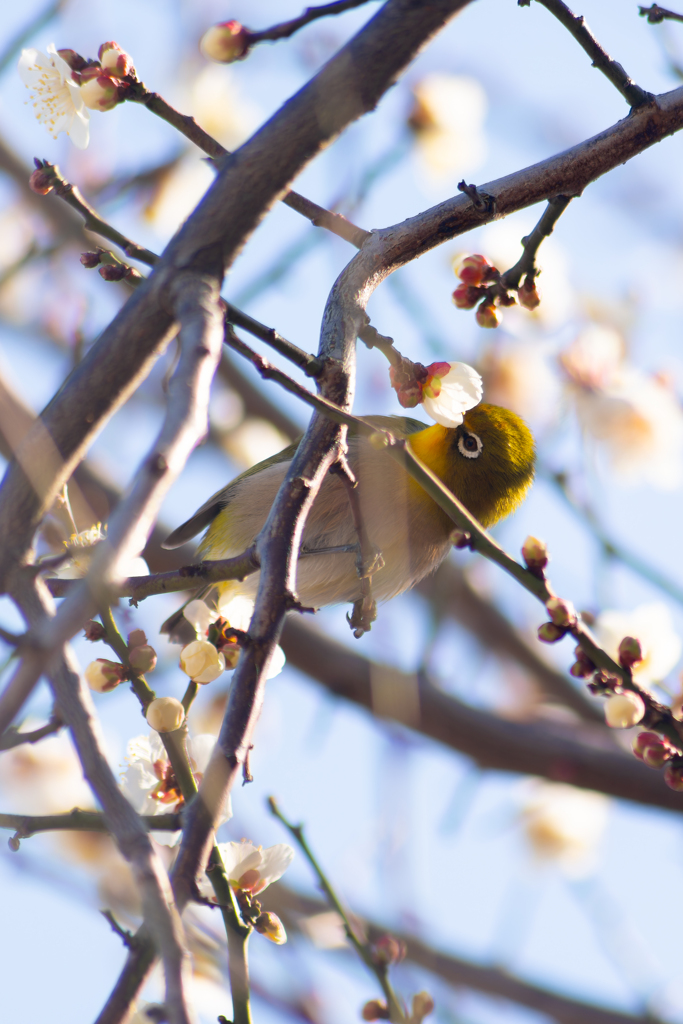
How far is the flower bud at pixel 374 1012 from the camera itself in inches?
87.2

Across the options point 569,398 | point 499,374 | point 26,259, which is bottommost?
point 26,259

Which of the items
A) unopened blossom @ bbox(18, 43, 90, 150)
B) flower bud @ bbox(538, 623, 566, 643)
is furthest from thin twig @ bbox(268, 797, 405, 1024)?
unopened blossom @ bbox(18, 43, 90, 150)

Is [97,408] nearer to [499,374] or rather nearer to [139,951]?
[139,951]

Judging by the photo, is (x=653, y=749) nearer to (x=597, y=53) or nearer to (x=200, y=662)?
(x=200, y=662)

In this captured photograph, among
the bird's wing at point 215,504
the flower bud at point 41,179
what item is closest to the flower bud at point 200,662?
the flower bud at point 41,179

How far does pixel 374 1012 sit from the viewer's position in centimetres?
222

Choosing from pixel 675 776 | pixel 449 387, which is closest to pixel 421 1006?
pixel 675 776

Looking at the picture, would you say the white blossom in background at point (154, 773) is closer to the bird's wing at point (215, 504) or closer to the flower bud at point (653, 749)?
the flower bud at point (653, 749)

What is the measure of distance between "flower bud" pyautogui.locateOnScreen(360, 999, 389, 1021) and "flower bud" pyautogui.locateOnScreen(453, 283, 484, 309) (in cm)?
183

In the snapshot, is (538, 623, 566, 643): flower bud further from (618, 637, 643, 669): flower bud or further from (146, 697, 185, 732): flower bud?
(146, 697, 185, 732): flower bud

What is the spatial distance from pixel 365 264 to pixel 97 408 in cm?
84

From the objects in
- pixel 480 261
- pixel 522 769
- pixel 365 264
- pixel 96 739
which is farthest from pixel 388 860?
pixel 522 769

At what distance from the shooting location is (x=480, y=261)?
8.28 ft

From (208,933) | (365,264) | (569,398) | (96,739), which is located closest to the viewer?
(96,739)
